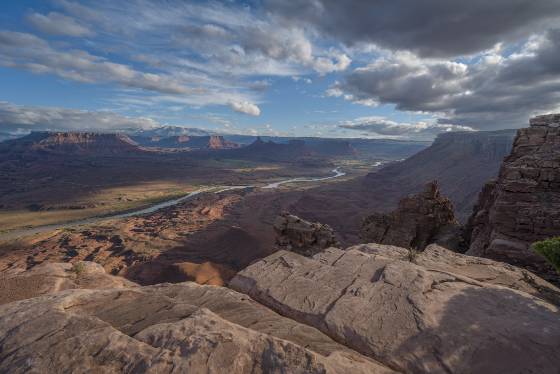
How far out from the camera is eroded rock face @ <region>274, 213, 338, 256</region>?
1032 inches

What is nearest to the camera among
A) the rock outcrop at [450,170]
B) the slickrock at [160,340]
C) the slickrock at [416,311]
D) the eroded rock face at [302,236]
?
the slickrock at [160,340]

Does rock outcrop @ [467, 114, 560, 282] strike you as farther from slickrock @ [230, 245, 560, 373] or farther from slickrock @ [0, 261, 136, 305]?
slickrock @ [0, 261, 136, 305]

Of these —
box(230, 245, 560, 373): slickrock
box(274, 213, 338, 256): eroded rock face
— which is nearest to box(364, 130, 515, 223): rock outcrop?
box(274, 213, 338, 256): eroded rock face

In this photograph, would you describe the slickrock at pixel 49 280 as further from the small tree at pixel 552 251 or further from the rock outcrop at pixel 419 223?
the rock outcrop at pixel 419 223

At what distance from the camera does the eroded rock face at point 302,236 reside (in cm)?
2620

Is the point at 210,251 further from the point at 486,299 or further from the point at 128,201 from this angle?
the point at 128,201

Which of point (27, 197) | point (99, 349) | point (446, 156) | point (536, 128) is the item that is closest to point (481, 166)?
point (446, 156)

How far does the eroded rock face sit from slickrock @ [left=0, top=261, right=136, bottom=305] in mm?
15607

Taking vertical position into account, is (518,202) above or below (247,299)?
above

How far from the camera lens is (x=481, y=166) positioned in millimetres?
126438

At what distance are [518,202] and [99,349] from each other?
75.1ft

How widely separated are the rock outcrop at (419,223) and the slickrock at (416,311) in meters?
16.9

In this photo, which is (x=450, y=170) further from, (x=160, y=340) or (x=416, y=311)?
(x=160, y=340)

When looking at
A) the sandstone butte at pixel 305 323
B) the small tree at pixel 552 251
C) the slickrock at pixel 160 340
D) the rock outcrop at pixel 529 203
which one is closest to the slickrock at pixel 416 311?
the sandstone butte at pixel 305 323
